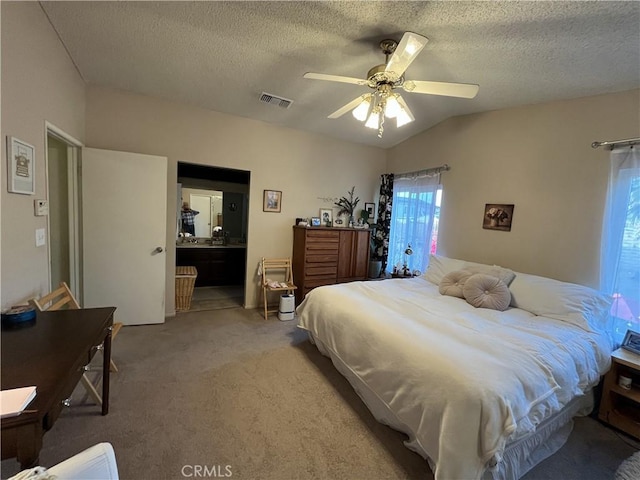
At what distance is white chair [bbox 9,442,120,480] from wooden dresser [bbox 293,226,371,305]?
2.95 metres

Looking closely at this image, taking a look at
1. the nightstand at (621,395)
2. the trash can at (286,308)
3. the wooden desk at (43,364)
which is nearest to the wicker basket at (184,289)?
the trash can at (286,308)

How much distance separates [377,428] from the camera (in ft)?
5.89

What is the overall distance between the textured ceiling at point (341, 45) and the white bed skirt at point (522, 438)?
2.46 m

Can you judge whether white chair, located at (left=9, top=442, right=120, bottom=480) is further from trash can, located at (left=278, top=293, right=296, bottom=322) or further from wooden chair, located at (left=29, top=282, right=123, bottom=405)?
trash can, located at (left=278, top=293, right=296, bottom=322)

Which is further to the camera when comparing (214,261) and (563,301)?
(214,261)

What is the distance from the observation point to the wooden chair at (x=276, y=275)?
3656mm

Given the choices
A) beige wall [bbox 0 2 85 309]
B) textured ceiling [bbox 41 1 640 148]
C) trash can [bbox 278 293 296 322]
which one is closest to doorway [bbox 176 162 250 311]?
trash can [bbox 278 293 296 322]

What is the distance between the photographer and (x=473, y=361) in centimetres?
143

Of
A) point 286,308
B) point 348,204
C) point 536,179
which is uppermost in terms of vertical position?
point 536,179

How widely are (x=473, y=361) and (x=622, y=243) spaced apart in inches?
75.1

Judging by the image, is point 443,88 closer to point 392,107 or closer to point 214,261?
point 392,107

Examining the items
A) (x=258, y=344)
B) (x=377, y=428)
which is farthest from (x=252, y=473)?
(x=258, y=344)

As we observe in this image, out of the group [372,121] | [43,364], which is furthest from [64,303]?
[372,121]

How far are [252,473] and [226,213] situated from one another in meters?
4.33
